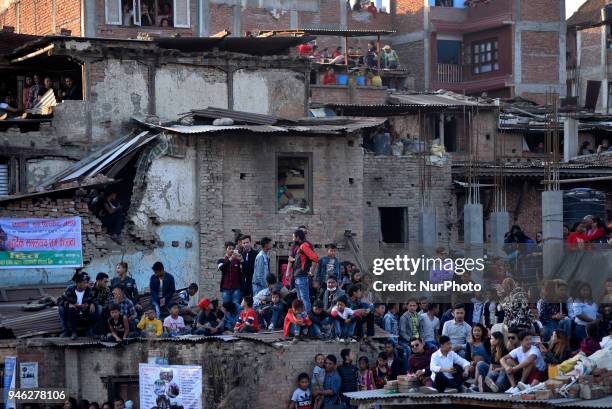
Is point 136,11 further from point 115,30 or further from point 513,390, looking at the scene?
point 513,390

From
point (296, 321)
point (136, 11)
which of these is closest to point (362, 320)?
point (296, 321)

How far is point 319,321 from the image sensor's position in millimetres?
24219

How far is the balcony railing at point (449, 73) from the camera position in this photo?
186ft

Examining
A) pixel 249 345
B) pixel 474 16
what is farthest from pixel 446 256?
pixel 474 16

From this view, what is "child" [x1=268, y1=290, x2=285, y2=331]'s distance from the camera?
2502cm

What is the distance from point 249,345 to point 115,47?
961 centimetres

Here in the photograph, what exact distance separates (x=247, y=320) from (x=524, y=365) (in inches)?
244

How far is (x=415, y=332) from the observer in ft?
81.1

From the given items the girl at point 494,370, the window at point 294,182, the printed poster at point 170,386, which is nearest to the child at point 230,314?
the printed poster at point 170,386

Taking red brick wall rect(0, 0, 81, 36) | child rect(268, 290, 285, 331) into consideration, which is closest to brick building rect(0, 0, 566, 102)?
red brick wall rect(0, 0, 81, 36)

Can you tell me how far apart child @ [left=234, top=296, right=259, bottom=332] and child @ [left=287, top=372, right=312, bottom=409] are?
1.38m

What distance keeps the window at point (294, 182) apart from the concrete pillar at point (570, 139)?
9156 mm

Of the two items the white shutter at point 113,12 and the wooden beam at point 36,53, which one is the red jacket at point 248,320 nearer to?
the wooden beam at point 36,53

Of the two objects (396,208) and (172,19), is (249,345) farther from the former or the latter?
(172,19)
